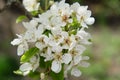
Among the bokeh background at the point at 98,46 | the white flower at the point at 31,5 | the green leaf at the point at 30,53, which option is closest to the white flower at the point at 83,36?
the green leaf at the point at 30,53

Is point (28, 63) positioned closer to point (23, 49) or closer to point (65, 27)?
point (23, 49)

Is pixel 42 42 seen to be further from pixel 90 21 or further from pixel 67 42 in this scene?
pixel 90 21

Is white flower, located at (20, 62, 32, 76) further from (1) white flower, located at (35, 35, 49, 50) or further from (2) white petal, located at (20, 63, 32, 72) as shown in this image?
(1) white flower, located at (35, 35, 49, 50)

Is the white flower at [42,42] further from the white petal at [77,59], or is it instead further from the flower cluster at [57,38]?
the white petal at [77,59]

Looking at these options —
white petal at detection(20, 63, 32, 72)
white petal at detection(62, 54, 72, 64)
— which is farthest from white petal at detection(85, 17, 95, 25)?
white petal at detection(20, 63, 32, 72)

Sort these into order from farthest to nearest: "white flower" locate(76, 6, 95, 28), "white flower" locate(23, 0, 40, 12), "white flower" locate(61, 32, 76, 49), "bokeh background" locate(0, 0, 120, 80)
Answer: "bokeh background" locate(0, 0, 120, 80) → "white flower" locate(23, 0, 40, 12) → "white flower" locate(76, 6, 95, 28) → "white flower" locate(61, 32, 76, 49)

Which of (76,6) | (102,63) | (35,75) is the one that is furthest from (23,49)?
(102,63)
